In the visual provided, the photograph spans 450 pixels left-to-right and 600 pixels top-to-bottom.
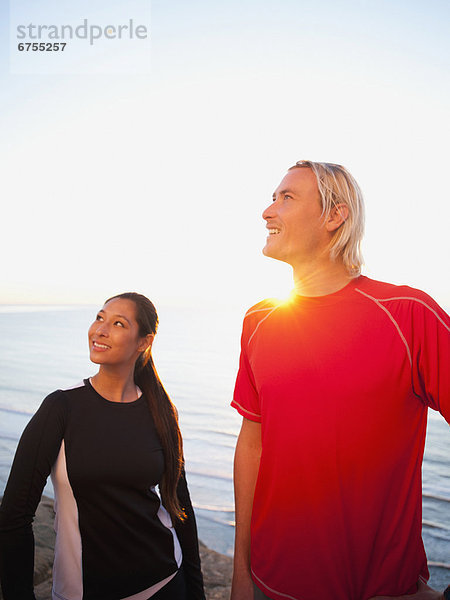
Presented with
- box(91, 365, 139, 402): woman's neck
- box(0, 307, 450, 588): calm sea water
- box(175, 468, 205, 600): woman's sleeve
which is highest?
box(91, 365, 139, 402): woman's neck

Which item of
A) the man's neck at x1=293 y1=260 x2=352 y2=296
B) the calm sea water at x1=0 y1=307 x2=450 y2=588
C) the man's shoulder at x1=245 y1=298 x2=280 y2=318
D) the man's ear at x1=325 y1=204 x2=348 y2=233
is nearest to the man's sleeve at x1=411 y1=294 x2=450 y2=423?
the man's neck at x1=293 y1=260 x2=352 y2=296

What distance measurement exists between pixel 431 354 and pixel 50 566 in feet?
15.8

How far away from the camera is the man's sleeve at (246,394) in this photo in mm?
2342

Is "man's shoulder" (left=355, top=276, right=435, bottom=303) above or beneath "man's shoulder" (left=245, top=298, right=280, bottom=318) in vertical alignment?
above

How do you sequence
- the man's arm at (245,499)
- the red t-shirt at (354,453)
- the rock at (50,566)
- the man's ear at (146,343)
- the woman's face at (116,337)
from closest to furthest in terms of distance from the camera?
the red t-shirt at (354,453) → the man's arm at (245,499) → the woman's face at (116,337) → the man's ear at (146,343) → the rock at (50,566)

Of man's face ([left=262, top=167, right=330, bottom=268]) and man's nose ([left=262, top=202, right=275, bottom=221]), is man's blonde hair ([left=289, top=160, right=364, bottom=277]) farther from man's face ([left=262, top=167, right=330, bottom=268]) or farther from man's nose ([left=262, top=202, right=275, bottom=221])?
man's nose ([left=262, top=202, right=275, bottom=221])

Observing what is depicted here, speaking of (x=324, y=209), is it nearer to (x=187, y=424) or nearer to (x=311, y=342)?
(x=311, y=342)

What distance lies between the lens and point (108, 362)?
2.97 metres

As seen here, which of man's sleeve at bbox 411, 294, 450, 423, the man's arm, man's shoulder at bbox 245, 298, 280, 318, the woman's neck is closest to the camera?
man's sleeve at bbox 411, 294, 450, 423

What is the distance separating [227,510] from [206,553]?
2.74 metres

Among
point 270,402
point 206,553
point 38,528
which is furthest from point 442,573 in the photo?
point 270,402

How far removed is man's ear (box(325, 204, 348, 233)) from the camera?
2318 millimetres

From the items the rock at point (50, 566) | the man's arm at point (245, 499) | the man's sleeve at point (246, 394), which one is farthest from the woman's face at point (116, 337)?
the rock at point (50, 566)

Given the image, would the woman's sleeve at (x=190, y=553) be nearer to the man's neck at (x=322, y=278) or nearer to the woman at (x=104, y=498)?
the woman at (x=104, y=498)
